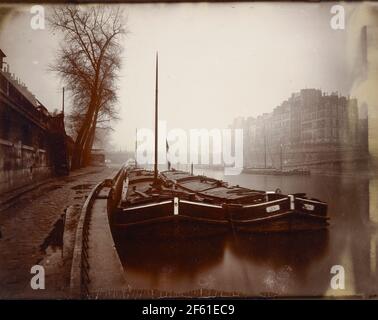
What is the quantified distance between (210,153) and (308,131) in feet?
3.49

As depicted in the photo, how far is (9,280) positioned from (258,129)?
2.66 meters

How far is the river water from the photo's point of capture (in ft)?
→ 9.02

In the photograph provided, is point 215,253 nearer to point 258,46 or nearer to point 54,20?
point 258,46

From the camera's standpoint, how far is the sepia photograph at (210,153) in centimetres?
277

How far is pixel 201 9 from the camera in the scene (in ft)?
9.49

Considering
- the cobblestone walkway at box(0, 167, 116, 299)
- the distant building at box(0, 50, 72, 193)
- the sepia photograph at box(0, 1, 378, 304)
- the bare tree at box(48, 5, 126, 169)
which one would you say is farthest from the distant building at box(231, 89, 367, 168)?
the distant building at box(0, 50, 72, 193)

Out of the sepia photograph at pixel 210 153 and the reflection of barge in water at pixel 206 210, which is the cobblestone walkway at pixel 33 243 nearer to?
the sepia photograph at pixel 210 153

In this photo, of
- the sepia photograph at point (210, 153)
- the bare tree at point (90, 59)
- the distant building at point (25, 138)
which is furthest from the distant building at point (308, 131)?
the distant building at point (25, 138)

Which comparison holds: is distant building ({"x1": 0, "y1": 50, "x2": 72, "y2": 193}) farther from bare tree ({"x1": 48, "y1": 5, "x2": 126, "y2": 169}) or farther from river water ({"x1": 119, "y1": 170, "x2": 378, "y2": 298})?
river water ({"x1": 119, "y1": 170, "x2": 378, "y2": 298})

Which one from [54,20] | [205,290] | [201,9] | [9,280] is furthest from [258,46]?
[9,280]

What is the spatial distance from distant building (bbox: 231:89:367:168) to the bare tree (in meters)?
1.39

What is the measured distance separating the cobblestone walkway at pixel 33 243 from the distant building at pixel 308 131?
1896 mm
